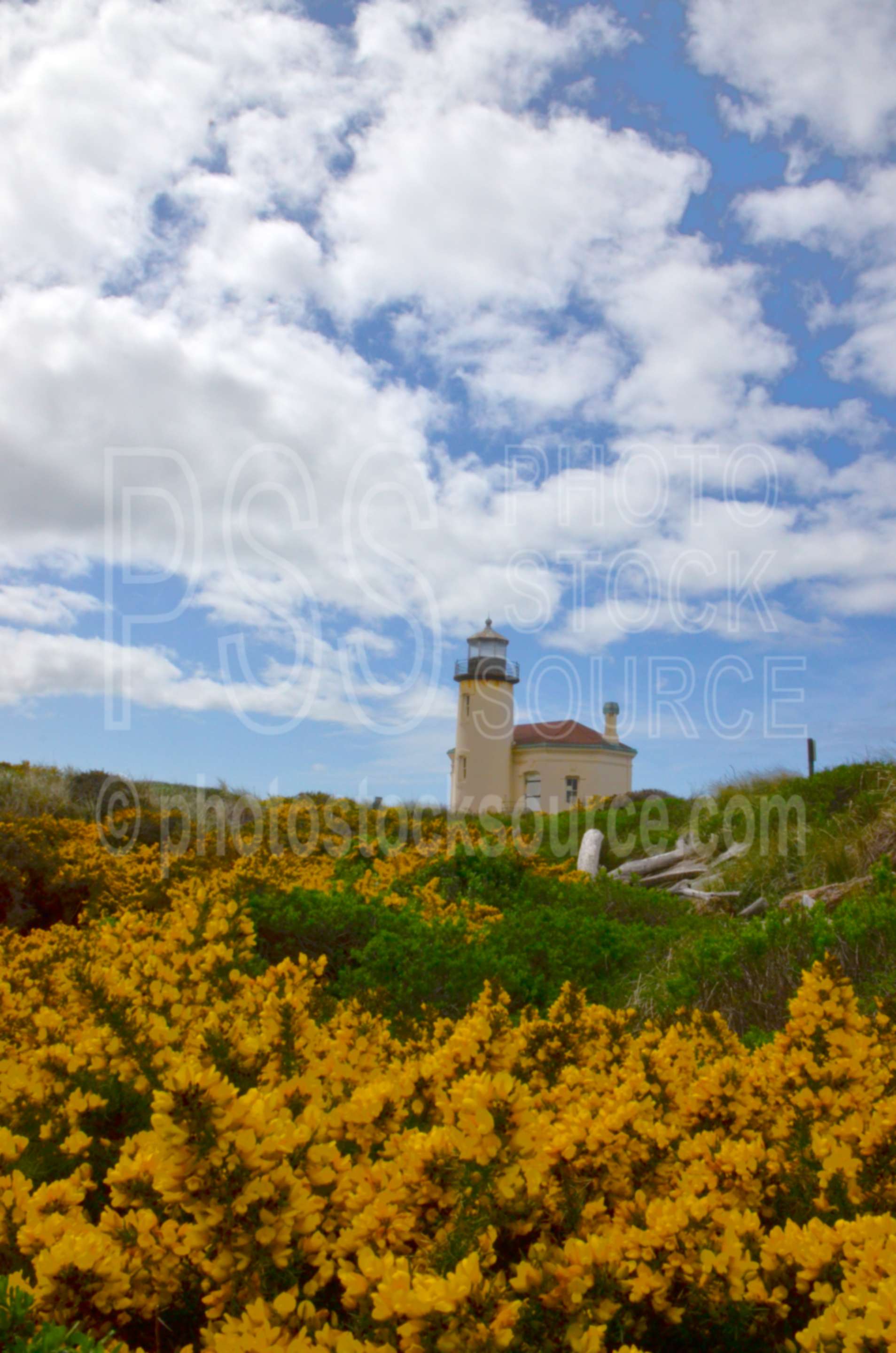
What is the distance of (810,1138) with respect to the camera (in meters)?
2.53

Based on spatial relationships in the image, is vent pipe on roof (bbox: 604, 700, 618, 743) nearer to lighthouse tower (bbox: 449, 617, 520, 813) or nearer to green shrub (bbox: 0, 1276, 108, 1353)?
lighthouse tower (bbox: 449, 617, 520, 813)

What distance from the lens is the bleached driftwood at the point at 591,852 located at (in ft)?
42.1

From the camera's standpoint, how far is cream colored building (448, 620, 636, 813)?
36.3 m

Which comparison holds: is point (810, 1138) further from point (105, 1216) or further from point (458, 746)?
point (458, 746)

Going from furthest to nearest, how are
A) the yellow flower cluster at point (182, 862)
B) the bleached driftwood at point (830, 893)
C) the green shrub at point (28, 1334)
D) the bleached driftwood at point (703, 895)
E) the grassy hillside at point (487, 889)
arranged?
1. the bleached driftwood at point (703, 895)
2. the yellow flower cluster at point (182, 862)
3. the bleached driftwood at point (830, 893)
4. the grassy hillside at point (487, 889)
5. the green shrub at point (28, 1334)

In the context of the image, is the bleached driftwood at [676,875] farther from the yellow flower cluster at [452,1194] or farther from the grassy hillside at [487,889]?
the yellow flower cluster at [452,1194]

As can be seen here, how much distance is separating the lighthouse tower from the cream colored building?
0.03 metres

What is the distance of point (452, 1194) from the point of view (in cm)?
208

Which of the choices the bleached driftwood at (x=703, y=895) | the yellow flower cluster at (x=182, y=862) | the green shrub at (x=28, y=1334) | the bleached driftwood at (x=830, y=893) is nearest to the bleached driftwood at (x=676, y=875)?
the bleached driftwood at (x=703, y=895)

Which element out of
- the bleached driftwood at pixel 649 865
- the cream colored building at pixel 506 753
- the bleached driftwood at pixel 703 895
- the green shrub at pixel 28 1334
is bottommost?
the green shrub at pixel 28 1334

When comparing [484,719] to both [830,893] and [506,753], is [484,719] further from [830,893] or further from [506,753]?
[830,893]

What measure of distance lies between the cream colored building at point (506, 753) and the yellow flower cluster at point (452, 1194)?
32605mm

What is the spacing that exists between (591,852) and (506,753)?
23930 mm

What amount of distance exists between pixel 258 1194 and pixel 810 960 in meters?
4.47
